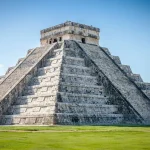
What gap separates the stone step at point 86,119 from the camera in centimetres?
2412

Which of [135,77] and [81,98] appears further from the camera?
[135,77]

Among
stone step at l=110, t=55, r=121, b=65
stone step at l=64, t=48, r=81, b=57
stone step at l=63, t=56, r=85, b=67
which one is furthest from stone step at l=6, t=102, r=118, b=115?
stone step at l=110, t=55, r=121, b=65

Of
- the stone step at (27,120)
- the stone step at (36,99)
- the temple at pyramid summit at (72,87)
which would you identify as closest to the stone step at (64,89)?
the temple at pyramid summit at (72,87)

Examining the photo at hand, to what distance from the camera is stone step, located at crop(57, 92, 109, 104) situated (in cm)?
2602

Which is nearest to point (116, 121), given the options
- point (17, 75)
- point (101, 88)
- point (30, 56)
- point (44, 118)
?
point (101, 88)

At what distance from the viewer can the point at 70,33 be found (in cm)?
3622

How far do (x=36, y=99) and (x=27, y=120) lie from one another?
2538 millimetres

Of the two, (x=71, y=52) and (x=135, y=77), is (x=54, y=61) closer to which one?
(x=71, y=52)

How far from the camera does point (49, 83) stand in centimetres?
2839

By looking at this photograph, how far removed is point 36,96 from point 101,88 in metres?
6.22

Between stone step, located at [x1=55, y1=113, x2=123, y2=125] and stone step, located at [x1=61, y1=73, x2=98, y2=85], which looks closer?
stone step, located at [x1=55, y1=113, x2=123, y2=125]

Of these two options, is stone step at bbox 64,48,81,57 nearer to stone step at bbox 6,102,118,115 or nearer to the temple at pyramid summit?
the temple at pyramid summit

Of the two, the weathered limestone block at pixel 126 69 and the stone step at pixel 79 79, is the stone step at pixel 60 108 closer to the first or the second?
the stone step at pixel 79 79

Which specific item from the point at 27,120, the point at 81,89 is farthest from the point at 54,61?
the point at 27,120
